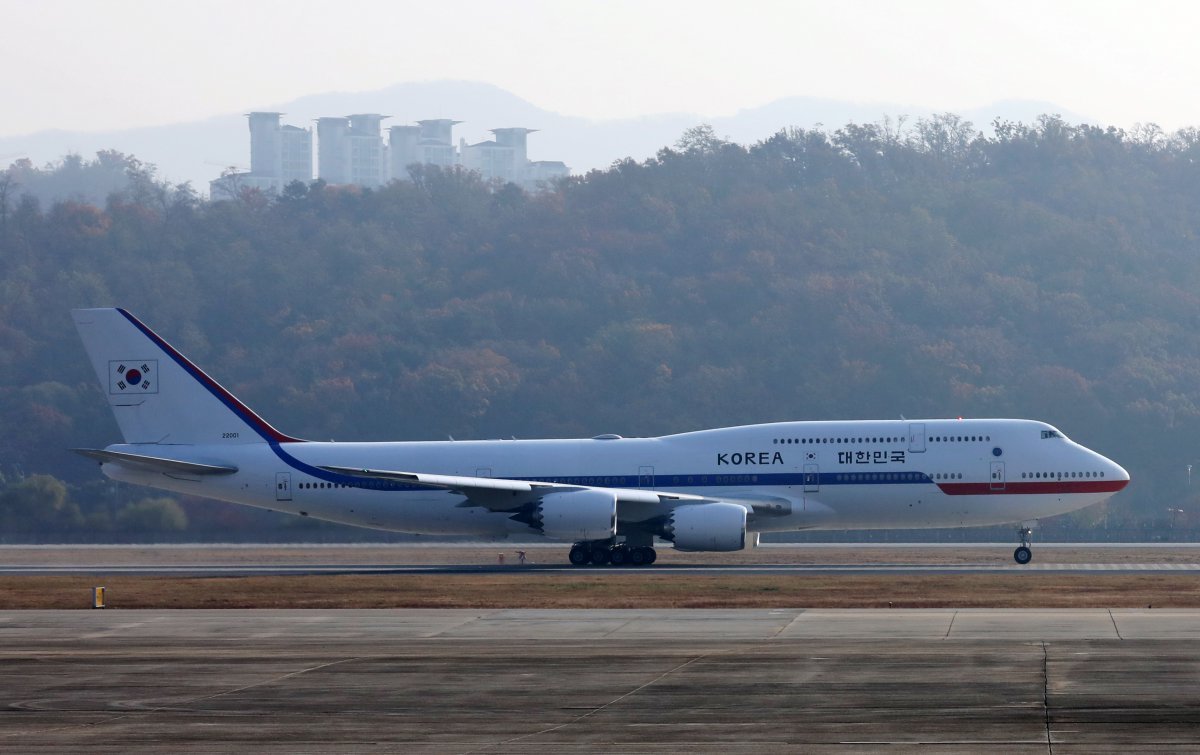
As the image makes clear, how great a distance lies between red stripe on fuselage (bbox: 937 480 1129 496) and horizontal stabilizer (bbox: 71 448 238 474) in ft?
68.9

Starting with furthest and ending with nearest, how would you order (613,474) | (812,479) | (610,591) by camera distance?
(613,474)
(812,479)
(610,591)

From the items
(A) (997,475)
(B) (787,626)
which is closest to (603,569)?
(A) (997,475)

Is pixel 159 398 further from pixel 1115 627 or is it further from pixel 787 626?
pixel 1115 627

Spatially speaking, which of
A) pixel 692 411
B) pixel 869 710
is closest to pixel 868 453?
pixel 869 710

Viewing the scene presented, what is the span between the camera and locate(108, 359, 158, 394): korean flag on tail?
160ft

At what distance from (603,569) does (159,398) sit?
1460 cm

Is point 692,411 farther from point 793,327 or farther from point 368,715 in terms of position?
point 368,715

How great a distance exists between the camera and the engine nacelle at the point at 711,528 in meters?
43.8

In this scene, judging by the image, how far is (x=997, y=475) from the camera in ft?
148

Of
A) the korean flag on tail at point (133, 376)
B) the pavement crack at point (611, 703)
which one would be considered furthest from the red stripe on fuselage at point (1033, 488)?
the korean flag on tail at point (133, 376)

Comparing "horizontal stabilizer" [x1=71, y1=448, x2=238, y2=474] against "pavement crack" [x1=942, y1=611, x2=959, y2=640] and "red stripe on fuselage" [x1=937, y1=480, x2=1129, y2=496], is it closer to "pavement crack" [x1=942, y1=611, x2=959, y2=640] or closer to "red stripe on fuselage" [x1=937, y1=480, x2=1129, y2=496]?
"red stripe on fuselage" [x1=937, y1=480, x2=1129, y2=496]

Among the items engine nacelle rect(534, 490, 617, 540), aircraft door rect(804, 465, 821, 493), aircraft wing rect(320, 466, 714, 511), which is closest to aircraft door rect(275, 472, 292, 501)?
aircraft wing rect(320, 466, 714, 511)

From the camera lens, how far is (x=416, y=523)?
156 ft

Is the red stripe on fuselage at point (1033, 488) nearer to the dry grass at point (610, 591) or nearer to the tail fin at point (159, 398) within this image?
the dry grass at point (610, 591)
